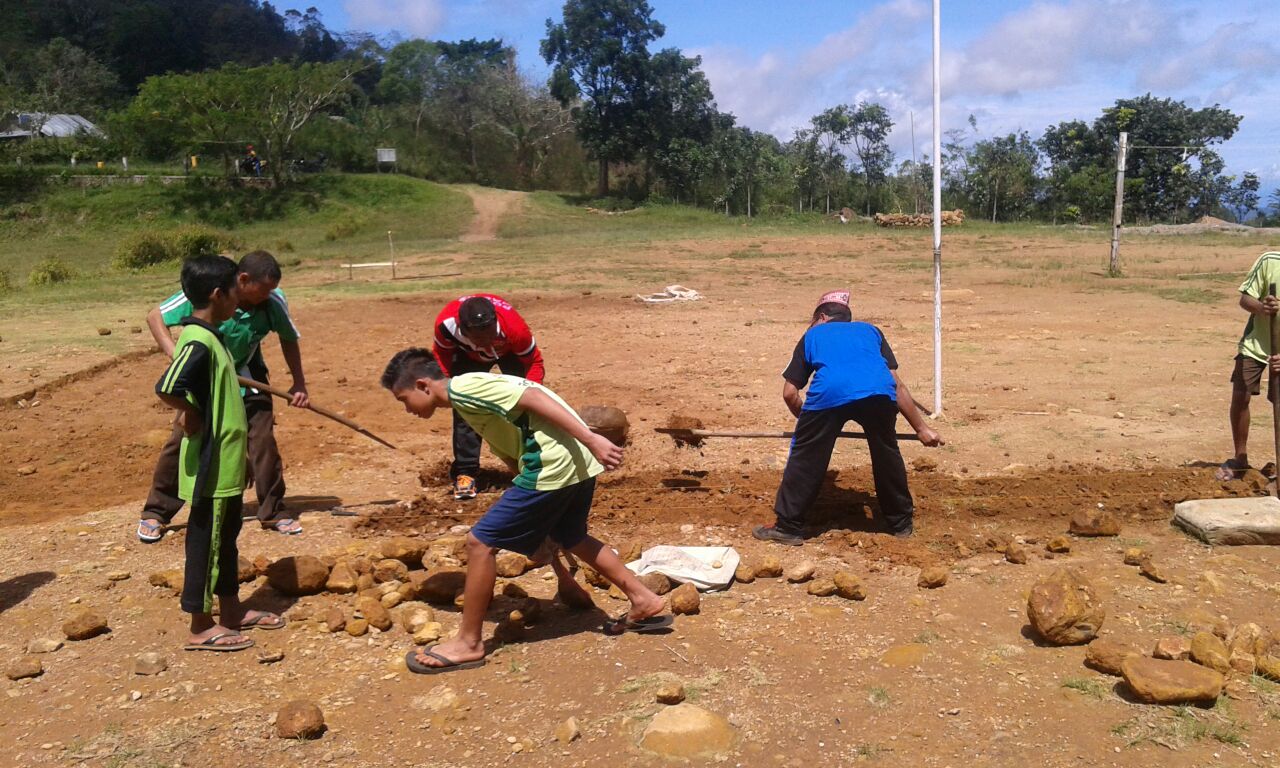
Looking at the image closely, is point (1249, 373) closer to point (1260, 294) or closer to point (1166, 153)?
point (1260, 294)

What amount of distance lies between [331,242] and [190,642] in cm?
3351

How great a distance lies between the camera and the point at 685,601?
4250 mm

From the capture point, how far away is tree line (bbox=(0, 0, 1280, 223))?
39.2m

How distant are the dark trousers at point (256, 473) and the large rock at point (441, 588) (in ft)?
4.87

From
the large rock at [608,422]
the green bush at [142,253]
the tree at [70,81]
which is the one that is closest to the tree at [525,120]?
the tree at [70,81]

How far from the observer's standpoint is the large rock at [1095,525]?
16.8 feet

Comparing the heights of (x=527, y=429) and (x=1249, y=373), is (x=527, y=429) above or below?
above

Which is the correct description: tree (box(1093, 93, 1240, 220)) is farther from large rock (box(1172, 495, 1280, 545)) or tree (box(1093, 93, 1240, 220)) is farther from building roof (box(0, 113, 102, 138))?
building roof (box(0, 113, 102, 138))

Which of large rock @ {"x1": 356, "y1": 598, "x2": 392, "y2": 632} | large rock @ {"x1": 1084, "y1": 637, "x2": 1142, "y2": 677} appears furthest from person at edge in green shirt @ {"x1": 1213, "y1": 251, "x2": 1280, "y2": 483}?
large rock @ {"x1": 356, "y1": 598, "x2": 392, "y2": 632}

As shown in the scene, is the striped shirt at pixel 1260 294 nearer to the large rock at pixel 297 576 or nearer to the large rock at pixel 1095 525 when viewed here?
the large rock at pixel 1095 525

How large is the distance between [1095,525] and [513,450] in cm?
315

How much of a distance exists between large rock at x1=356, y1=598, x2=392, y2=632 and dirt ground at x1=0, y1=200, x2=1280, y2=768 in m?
0.07

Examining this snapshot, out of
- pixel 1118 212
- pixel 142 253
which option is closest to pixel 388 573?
pixel 1118 212

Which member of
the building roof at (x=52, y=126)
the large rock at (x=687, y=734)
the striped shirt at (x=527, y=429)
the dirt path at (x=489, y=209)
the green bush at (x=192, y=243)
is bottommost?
the large rock at (x=687, y=734)
